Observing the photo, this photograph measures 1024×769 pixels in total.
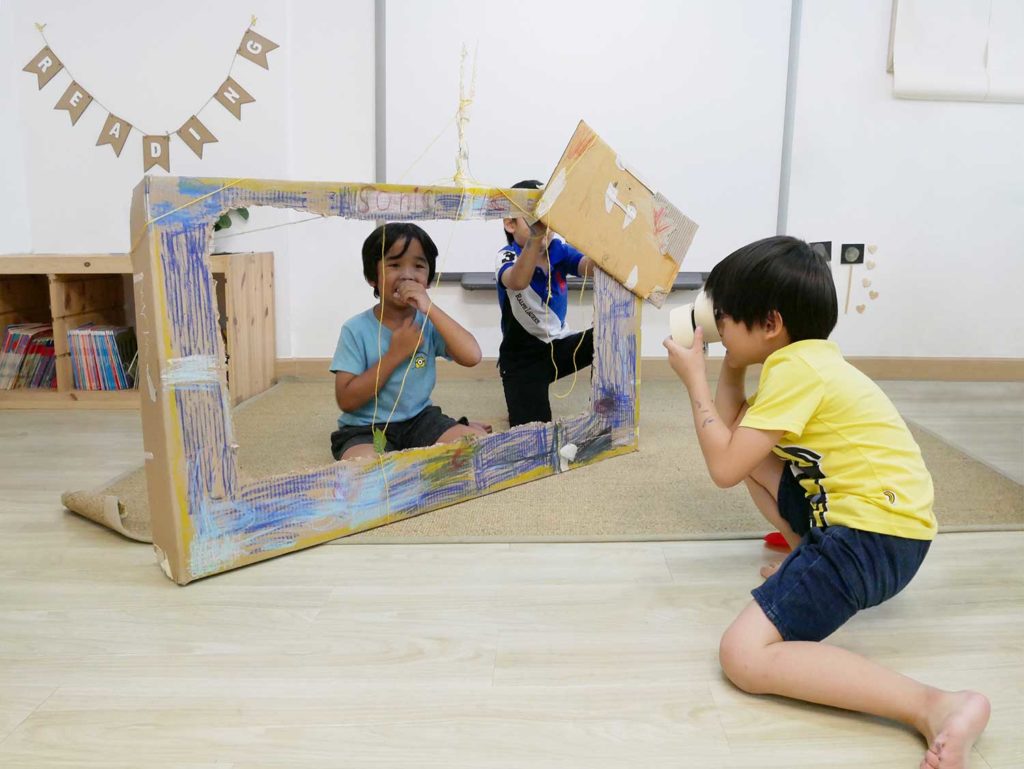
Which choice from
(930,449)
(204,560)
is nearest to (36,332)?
(204,560)

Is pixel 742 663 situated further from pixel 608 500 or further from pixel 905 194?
pixel 905 194

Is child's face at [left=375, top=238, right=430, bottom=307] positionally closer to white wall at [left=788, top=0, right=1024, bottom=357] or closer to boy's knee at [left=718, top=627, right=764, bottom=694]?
boy's knee at [left=718, top=627, right=764, bottom=694]

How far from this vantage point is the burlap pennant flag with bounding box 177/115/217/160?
7.32ft

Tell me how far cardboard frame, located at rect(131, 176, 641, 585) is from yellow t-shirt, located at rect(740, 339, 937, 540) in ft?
1.89

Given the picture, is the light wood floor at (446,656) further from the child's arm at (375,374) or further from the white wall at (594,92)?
the white wall at (594,92)

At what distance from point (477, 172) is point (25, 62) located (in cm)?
127

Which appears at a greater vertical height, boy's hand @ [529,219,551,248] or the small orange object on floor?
boy's hand @ [529,219,551,248]

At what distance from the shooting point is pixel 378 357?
58.7 inches

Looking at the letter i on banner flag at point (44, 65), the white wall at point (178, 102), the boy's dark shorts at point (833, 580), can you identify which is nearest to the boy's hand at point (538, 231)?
the boy's dark shorts at point (833, 580)

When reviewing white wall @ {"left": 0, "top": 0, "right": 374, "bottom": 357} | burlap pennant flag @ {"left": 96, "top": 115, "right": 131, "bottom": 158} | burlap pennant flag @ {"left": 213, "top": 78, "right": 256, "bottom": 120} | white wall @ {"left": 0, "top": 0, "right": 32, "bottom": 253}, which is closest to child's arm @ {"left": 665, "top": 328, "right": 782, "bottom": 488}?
white wall @ {"left": 0, "top": 0, "right": 374, "bottom": 357}

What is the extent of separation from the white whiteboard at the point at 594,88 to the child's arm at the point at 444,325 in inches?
36.0

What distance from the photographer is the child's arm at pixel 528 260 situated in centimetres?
141

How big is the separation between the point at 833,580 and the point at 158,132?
2.14m

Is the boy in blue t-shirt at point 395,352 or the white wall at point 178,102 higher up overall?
the white wall at point 178,102
